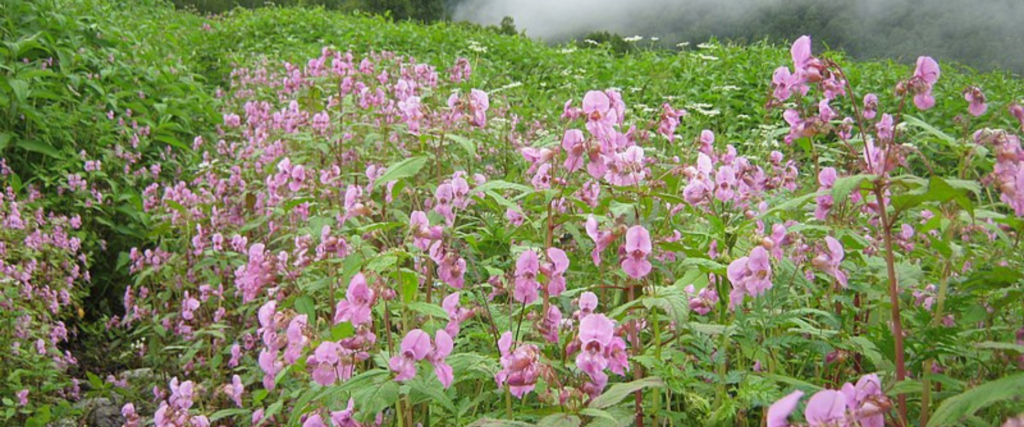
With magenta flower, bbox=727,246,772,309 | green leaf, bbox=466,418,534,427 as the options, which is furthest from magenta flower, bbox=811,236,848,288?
green leaf, bbox=466,418,534,427

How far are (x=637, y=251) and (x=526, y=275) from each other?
0.72ft

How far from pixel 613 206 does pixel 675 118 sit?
789 millimetres

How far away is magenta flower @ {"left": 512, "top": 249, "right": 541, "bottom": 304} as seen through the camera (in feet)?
5.29

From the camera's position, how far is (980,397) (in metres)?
1.08

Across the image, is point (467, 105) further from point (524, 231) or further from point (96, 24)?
point (96, 24)

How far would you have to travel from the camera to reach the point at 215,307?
382 centimetres

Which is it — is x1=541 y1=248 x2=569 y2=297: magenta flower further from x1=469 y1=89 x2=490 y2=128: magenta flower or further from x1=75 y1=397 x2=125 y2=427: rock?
x1=75 y1=397 x2=125 y2=427: rock

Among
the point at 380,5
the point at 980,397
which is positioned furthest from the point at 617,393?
the point at 380,5

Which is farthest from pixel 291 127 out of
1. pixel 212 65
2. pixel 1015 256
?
pixel 212 65

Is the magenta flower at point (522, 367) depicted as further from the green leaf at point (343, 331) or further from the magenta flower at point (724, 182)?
the magenta flower at point (724, 182)

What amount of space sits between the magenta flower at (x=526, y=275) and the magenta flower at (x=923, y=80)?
31.0 inches

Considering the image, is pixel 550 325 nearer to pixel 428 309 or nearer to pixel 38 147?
pixel 428 309

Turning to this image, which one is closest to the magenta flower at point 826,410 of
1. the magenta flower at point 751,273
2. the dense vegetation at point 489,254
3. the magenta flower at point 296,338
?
the dense vegetation at point 489,254

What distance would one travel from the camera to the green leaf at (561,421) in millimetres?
1397
